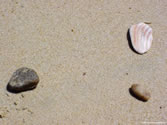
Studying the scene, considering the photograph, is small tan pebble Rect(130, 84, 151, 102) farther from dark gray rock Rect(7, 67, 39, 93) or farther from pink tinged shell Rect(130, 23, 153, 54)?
dark gray rock Rect(7, 67, 39, 93)

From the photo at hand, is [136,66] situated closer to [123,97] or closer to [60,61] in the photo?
[123,97]

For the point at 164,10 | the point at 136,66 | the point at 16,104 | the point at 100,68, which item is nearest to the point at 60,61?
the point at 100,68

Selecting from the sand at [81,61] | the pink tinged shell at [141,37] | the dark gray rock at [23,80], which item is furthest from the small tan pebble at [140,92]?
the dark gray rock at [23,80]

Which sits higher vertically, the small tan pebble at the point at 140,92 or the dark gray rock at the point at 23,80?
the dark gray rock at the point at 23,80

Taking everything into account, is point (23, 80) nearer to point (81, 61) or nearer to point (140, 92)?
point (81, 61)

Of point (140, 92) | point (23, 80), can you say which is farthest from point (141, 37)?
point (23, 80)

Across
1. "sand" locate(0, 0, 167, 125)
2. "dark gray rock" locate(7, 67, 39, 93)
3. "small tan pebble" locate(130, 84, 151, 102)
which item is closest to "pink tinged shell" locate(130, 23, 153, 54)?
"sand" locate(0, 0, 167, 125)

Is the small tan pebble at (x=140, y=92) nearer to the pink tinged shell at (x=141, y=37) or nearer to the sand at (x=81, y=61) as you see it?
the sand at (x=81, y=61)
